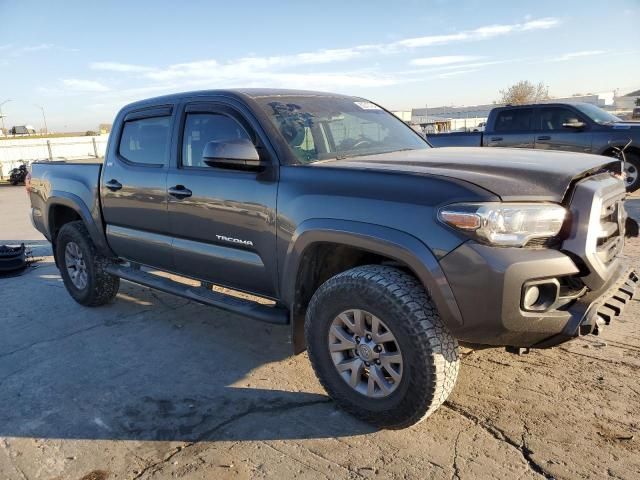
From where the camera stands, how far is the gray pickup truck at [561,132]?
977cm

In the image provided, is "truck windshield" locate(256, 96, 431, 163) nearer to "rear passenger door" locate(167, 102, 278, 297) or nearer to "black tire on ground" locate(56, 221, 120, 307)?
"rear passenger door" locate(167, 102, 278, 297)

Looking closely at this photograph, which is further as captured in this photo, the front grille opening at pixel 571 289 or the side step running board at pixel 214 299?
the side step running board at pixel 214 299

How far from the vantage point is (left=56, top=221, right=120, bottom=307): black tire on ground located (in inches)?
204

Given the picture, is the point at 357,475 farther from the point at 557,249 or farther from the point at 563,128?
the point at 563,128

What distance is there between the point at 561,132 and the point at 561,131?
35mm

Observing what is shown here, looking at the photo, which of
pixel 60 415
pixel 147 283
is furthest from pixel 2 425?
pixel 147 283

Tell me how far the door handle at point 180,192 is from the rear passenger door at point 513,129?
8.22 meters

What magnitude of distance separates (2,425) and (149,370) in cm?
97

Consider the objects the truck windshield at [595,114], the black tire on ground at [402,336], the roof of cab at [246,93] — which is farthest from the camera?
the truck windshield at [595,114]

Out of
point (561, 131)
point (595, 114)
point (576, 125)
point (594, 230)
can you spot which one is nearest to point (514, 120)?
point (561, 131)

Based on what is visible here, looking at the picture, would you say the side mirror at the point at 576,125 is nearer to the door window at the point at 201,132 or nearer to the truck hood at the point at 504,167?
the truck hood at the point at 504,167

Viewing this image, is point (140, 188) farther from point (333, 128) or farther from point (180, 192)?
point (333, 128)

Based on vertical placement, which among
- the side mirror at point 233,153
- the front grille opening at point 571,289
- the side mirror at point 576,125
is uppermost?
the side mirror at point 576,125

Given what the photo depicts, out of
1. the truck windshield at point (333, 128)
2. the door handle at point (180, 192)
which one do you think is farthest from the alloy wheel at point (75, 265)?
the truck windshield at point (333, 128)
